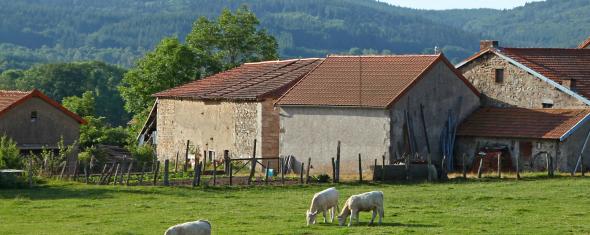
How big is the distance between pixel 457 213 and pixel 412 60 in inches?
878

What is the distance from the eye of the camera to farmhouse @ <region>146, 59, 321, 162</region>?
57.4 m

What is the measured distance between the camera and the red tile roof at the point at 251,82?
58406mm

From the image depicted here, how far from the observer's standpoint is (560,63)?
59.5 m

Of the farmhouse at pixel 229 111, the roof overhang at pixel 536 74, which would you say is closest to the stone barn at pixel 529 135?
the roof overhang at pixel 536 74

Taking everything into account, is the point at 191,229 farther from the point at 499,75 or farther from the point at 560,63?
the point at 560,63

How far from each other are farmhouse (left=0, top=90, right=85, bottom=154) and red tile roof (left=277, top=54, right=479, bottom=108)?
1073 centimetres

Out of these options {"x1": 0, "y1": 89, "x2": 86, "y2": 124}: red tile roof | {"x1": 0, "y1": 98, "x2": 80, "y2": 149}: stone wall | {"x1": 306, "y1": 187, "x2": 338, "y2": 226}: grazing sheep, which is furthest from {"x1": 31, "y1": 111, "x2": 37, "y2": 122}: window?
{"x1": 306, "y1": 187, "x2": 338, "y2": 226}: grazing sheep

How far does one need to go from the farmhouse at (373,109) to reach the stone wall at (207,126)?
Answer: 10.2ft

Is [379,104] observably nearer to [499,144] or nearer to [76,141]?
[499,144]

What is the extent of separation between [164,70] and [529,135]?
97.3 ft

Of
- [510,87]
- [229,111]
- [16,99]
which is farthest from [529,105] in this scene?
[16,99]

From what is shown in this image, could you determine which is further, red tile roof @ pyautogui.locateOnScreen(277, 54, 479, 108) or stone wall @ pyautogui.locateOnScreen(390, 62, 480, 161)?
red tile roof @ pyautogui.locateOnScreen(277, 54, 479, 108)

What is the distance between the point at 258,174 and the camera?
54.0 m

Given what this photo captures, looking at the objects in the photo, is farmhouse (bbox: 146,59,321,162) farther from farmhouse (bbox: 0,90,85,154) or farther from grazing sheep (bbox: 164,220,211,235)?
grazing sheep (bbox: 164,220,211,235)
